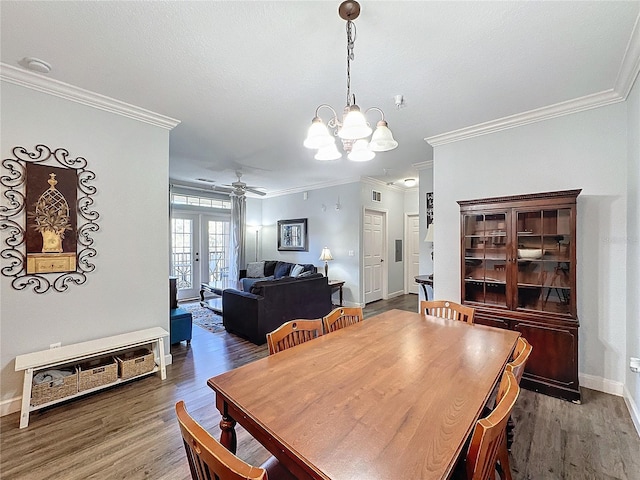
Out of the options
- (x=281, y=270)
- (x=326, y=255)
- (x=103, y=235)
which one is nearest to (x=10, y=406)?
(x=103, y=235)

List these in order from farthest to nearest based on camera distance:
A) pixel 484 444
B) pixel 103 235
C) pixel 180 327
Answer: pixel 180 327 < pixel 103 235 < pixel 484 444

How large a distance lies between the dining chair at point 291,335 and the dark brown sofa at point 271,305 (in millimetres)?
1919

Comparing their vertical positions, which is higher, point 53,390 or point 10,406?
point 53,390

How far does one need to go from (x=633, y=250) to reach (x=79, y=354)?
4562 mm

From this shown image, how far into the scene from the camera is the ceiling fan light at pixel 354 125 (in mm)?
1595

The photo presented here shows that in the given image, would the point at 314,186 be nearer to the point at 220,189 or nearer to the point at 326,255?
the point at 326,255

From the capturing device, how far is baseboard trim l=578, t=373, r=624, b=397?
253 cm

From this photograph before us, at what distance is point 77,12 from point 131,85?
30.7 inches

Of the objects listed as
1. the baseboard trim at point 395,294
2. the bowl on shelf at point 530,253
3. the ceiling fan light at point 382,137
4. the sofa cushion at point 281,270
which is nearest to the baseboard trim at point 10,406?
the ceiling fan light at point 382,137

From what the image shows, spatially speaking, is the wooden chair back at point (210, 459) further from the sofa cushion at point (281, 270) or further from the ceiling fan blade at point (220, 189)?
the ceiling fan blade at point (220, 189)

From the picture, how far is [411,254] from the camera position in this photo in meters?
7.35

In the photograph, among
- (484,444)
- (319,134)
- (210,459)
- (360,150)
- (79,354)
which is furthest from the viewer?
(79,354)

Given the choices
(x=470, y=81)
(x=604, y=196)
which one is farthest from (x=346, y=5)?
(x=604, y=196)

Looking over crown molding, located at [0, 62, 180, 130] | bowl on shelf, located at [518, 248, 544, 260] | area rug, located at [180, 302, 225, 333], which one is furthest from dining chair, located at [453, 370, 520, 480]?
area rug, located at [180, 302, 225, 333]
